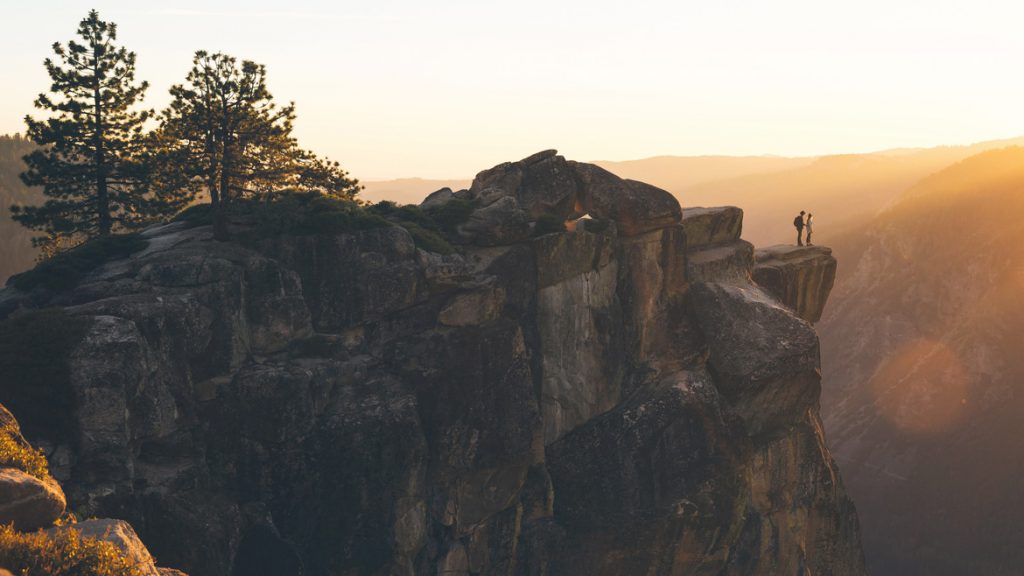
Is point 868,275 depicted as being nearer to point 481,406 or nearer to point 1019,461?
point 1019,461

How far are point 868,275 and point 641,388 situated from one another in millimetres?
127709

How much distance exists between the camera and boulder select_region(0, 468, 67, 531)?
70.6 ft

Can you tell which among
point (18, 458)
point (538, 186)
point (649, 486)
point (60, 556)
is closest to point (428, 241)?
point (538, 186)

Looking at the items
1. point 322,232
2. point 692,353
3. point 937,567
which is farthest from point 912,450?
point 322,232

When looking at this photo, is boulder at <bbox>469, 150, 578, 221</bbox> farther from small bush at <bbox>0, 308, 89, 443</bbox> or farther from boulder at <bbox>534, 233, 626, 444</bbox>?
small bush at <bbox>0, 308, 89, 443</bbox>

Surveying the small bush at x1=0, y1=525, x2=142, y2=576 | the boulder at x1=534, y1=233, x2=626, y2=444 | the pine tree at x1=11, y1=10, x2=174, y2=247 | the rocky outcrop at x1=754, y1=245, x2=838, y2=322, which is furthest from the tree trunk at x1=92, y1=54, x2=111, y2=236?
the rocky outcrop at x1=754, y1=245, x2=838, y2=322

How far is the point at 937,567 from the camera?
106688 mm

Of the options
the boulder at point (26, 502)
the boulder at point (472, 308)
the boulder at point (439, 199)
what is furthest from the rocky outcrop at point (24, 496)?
the boulder at point (439, 199)

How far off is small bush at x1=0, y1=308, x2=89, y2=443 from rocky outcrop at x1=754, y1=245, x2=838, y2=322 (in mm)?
44002

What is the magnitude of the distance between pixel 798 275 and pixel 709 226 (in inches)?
363

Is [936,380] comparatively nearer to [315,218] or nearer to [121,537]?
[315,218]

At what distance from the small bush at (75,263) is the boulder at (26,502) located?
20518 mm

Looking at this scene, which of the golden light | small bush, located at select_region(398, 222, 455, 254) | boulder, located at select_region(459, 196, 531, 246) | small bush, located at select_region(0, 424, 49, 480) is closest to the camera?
small bush, located at select_region(0, 424, 49, 480)

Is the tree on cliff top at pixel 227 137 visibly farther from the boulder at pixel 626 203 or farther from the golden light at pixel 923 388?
the golden light at pixel 923 388
